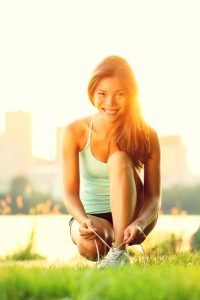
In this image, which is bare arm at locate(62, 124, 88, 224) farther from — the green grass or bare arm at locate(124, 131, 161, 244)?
the green grass

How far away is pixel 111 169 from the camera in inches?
184

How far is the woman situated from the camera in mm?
4656

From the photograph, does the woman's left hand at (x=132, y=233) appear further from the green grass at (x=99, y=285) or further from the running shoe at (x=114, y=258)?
the green grass at (x=99, y=285)

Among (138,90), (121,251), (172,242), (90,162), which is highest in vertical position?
(138,90)

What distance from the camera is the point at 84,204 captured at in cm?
522

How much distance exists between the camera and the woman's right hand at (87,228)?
462 centimetres

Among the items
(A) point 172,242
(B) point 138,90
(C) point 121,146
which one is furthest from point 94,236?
(A) point 172,242

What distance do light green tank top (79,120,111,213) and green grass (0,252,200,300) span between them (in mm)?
1214

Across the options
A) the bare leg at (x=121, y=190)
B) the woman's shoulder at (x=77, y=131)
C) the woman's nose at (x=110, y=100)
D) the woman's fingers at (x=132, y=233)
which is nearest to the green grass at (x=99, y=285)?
the woman's fingers at (x=132, y=233)

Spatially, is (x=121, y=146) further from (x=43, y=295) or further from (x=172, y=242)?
(x=172, y=242)

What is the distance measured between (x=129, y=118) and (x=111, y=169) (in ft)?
1.21

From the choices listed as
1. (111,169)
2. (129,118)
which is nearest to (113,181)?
(111,169)

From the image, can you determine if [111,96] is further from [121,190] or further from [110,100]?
[121,190]

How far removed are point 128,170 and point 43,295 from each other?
52.3 inches
